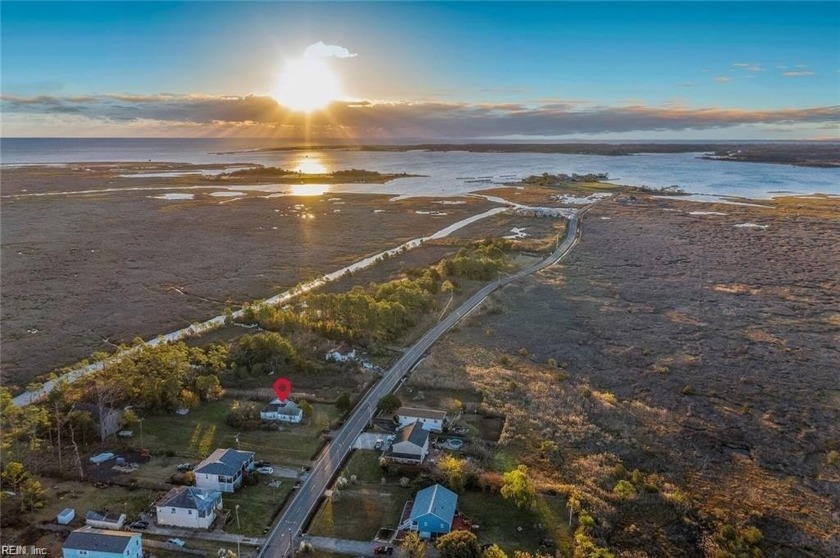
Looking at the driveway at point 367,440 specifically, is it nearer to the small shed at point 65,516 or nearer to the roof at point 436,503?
the roof at point 436,503

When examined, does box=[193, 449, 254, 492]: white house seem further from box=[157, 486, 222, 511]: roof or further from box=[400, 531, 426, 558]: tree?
box=[400, 531, 426, 558]: tree

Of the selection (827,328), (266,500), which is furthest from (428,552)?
(827,328)

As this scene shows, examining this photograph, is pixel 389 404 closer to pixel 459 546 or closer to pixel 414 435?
pixel 414 435

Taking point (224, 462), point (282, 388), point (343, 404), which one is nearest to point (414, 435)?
point (343, 404)

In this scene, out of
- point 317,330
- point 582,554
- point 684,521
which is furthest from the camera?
point 317,330

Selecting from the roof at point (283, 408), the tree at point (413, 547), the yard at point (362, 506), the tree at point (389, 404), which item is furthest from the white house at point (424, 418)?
the tree at point (413, 547)

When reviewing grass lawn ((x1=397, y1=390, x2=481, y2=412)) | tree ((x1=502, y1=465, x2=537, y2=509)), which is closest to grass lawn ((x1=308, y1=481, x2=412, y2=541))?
tree ((x1=502, y1=465, x2=537, y2=509))

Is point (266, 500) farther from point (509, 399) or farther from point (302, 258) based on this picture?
point (302, 258)
